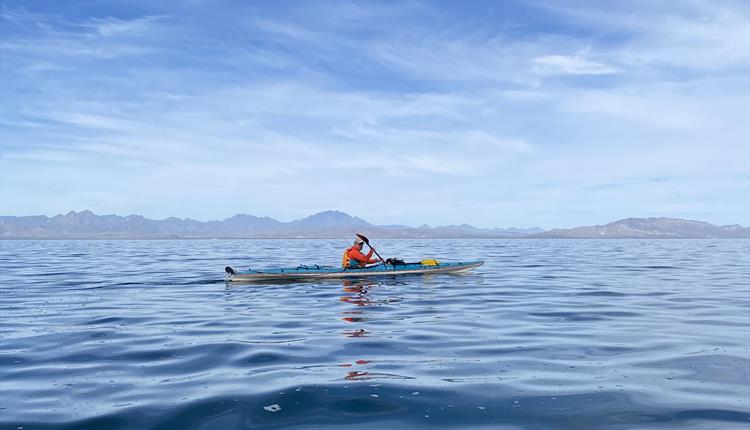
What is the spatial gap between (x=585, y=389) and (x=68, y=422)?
7.97 m

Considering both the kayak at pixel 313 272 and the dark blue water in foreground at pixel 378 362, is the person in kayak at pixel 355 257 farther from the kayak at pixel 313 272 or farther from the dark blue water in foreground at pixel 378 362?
the dark blue water in foreground at pixel 378 362

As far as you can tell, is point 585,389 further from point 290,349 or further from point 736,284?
point 736,284

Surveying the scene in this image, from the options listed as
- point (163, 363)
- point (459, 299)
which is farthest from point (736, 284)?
point (163, 363)

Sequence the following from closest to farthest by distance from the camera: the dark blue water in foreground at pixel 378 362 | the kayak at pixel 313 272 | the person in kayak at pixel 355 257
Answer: the dark blue water in foreground at pixel 378 362
the kayak at pixel 313 272
the person in kayak at pixel 355 257

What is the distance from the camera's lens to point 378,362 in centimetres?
1133

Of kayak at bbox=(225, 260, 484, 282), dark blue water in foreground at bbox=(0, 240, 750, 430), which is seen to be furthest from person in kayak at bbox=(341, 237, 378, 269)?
dark blue water in foreground at bbox=(0, 240, 750, 430)

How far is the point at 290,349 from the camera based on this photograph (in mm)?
12680

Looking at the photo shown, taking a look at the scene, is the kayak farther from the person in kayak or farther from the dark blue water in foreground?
the dark blue water in foreground

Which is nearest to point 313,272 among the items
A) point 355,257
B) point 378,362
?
point 355,257

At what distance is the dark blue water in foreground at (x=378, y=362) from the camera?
823cm

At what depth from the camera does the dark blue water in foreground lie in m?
8.23

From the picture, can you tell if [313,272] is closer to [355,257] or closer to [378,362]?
[355,257]

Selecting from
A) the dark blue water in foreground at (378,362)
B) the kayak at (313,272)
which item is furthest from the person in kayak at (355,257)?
the dark blue water in foreground at (378,362)

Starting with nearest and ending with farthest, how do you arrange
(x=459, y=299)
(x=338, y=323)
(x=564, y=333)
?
1. (x=564, y=333)
2. (x=338, y=323)
3. (x=459, y=299)
